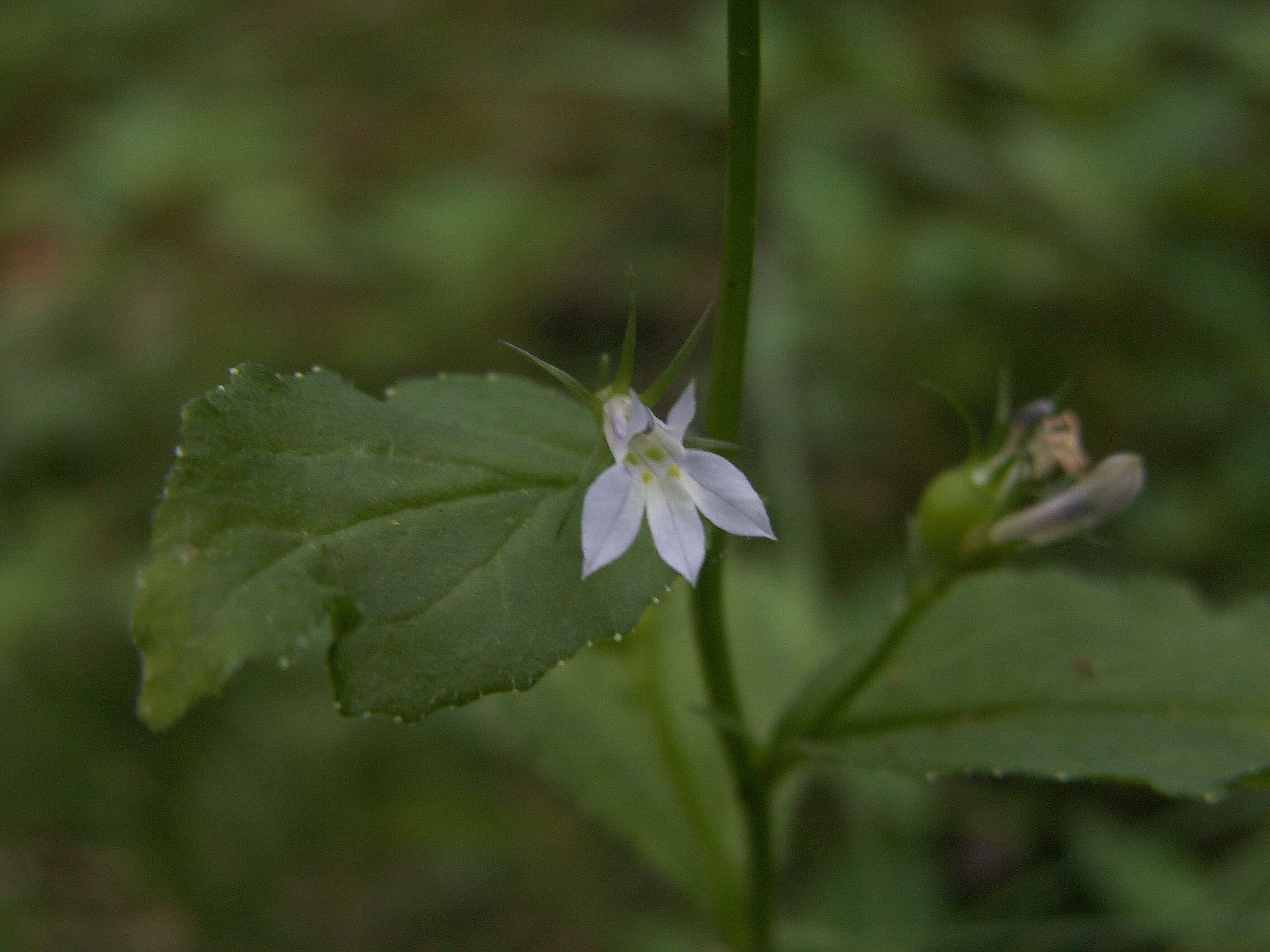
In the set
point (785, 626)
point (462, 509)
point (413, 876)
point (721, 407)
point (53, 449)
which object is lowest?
point (413, 876)


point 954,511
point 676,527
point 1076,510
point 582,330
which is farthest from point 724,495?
point 582,330

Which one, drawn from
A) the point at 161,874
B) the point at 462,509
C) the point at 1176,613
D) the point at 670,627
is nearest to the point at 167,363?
the point at 161,874

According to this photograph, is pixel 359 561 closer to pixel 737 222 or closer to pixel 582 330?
pixel 737 222

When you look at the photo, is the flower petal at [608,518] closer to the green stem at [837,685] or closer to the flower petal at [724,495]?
the flower petal at [724,495]

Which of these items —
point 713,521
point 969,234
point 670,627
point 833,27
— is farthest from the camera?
point 833,27

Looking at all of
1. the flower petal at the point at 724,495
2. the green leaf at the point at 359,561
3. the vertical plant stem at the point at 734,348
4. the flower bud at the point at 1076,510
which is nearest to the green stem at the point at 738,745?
the vertical plant stem at the point at 734,348

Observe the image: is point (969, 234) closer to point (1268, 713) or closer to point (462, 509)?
point (1268, 713)

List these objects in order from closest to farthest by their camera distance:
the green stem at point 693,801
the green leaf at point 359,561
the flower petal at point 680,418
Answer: the green leaf at point 359,561 → the flower petal at point 680,418 → the green stem at point 693,801

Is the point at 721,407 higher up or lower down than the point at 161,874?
higher up
